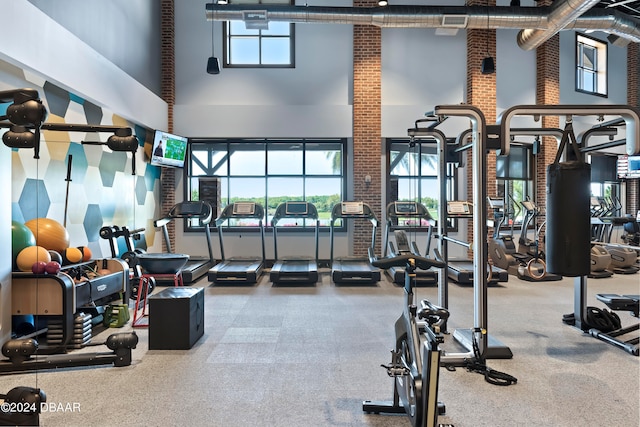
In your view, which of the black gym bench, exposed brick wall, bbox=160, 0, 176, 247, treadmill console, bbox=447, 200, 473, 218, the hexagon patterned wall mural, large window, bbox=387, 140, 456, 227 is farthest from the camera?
large window, bbox=387, 140, 456, 227

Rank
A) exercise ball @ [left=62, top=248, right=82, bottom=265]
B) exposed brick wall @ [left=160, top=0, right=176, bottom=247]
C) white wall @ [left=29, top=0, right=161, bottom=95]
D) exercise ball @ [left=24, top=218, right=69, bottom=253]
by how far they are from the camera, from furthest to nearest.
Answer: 1. exposed brick wall @ [left=160, top=0, right=176, bottom=247]
2. white wall @ [left=29, top=0, right=161, bottom=95]
3. exercise ball @ [left=62, top=248, right=82, bottom=265]
4. exercise ball @ [left=24, top=218, right=69, bottom=253]

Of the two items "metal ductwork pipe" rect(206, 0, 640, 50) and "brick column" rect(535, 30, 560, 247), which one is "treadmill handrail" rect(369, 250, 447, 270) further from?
"brick column" rect(535, 30, 560, 247)

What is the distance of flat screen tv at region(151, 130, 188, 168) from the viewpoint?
817 centimetres

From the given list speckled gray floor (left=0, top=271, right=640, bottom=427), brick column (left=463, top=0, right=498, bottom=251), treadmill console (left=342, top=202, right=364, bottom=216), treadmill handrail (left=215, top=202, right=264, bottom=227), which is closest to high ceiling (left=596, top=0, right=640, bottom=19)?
brick column (left=463, top=0, right=498, bottom=251)

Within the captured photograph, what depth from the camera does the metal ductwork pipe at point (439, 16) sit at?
7320 millimetres

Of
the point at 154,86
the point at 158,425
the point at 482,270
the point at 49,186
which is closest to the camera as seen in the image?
the point at 158,425

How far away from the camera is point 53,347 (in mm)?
3945

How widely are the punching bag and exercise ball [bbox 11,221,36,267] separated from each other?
16.1 feet

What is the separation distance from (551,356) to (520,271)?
5.22 ft

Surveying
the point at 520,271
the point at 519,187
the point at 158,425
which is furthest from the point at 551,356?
the point at 519,187

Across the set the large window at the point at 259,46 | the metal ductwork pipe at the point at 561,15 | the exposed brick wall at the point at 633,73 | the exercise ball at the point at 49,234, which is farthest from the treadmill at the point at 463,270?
the exposed brick wall at the point at 633,73

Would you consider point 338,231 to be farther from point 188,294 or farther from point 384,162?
point 188,294

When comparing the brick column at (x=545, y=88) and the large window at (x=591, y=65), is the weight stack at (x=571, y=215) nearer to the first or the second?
the brick column at (x=545, y=88)

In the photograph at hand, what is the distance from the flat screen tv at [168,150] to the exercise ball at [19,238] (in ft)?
13.9
